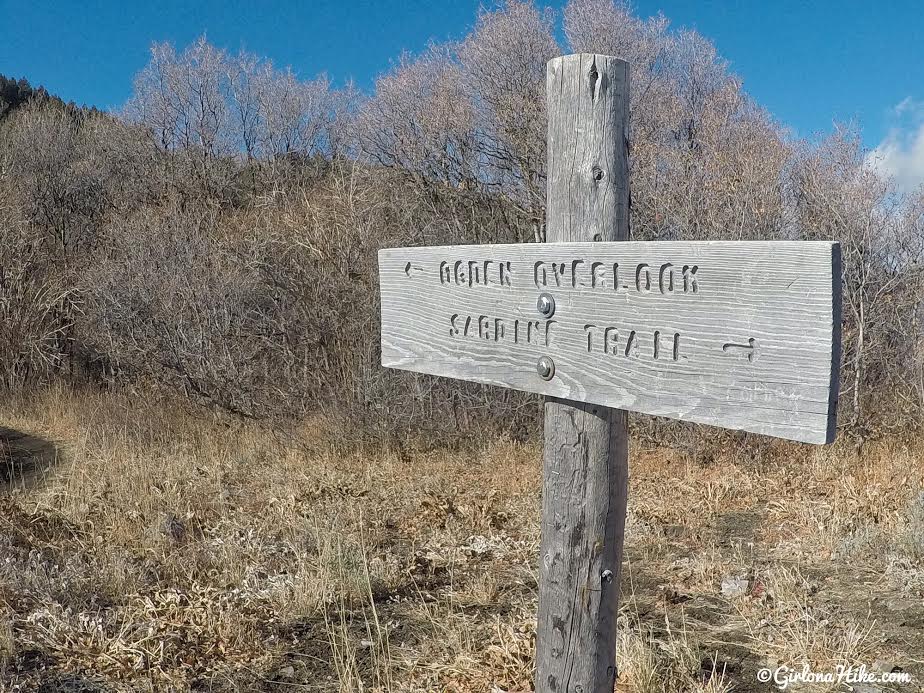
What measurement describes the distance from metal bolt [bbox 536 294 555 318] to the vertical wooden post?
0.21 m

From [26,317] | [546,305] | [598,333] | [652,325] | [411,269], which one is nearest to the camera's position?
[652,325]

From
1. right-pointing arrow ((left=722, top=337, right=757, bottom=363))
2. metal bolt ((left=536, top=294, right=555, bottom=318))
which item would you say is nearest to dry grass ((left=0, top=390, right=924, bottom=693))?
metal bolt ((left=536, top=294, right=555, bottom=318))

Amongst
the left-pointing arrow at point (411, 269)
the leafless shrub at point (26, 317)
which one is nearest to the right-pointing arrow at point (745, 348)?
the left-pointing arrow at point (411, 269)

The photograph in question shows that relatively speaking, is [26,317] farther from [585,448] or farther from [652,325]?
[652,325]

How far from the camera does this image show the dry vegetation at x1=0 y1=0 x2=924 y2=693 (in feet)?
11.6

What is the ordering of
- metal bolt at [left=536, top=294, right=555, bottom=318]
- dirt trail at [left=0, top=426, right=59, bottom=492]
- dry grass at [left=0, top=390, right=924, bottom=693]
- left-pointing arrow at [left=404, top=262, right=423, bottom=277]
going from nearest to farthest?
metal bolt at [left=536, top=294, right=555, bottom=318] → left-pointing arrow at [left=404, top=262, right=423, bottom=277] → dry grass at [left=0, top=390, right=924, bottom=693] → dirt trail at [left=0, top=426, right=59, bottom=492]

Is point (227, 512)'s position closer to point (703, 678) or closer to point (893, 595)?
point (703, 678)

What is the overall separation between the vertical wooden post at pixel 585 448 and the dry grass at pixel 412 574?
2.72 ft

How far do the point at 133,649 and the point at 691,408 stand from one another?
277 centimetres

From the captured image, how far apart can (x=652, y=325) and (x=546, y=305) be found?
1.12 feet

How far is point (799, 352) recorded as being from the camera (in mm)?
1634

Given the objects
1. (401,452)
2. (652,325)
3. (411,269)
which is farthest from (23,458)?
(652,325)

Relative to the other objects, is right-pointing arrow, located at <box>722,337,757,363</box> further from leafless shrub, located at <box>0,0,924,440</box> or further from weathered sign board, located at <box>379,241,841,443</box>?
leafless shrub, located at <box>0,0,924,440</box>

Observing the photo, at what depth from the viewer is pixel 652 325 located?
1889 mm
